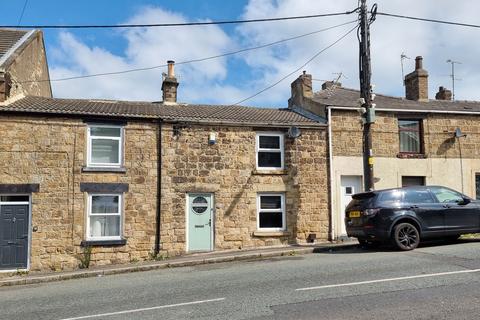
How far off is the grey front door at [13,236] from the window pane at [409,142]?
44.7ft

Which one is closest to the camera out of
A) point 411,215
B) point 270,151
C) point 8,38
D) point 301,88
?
point 411,215

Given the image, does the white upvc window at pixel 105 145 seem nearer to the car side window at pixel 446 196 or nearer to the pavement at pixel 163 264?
the pavement at pixel 163 264

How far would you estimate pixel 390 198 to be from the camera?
12734mm

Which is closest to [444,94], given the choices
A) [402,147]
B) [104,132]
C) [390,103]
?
[390,103]

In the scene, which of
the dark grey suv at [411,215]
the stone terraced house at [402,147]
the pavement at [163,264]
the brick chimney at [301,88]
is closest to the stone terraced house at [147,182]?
the stone terraced house at [402,147]

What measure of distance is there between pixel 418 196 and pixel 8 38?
58.5 feet

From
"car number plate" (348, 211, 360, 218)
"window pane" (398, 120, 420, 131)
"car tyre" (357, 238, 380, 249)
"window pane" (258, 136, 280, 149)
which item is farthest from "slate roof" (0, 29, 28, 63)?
"window pane" (398, 120, 420, 131)

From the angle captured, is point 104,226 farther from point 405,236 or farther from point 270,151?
point 405,236

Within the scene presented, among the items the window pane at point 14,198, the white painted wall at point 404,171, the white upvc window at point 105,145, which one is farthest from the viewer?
the white painted wall at point 404,171

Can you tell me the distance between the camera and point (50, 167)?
49.1 ft

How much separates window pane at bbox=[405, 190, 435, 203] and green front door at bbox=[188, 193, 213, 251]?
6504mm

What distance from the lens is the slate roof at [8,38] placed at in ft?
61.6

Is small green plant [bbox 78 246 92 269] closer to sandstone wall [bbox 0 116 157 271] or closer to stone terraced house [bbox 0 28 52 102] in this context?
sandstone wall [bbox 0 116 157 271]

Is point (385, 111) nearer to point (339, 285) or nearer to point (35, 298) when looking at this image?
point (339, 285)
